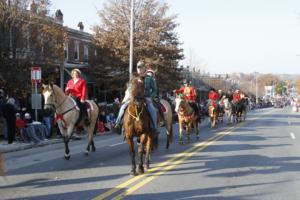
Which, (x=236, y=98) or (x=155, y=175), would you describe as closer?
(x=155, y=175)

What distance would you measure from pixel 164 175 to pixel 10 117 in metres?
10.3

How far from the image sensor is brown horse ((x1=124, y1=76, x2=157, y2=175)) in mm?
11180

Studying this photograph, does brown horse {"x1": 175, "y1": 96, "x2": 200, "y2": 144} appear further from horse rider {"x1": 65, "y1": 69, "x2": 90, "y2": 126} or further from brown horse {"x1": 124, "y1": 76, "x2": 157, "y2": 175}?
brown horse {"x1": 124, "y1": 76, "x2": 157, "y2": 175}

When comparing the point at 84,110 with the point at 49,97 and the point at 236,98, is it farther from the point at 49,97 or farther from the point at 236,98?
the point at 236,98

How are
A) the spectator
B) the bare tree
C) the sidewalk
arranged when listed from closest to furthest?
the sidewalk → the spectator → the bare tree

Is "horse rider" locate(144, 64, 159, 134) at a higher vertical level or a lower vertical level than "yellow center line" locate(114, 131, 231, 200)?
higher

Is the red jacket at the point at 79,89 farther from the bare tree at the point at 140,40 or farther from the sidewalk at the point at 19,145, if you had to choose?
the bare tree at the point at 140,40

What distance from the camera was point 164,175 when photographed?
1122cm

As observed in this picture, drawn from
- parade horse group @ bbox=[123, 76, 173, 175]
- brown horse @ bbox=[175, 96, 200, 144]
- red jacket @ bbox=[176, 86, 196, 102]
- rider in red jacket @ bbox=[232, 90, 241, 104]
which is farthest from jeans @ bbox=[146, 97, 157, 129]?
rider in red jacket @ bbox=[232, 90, 241, 104]

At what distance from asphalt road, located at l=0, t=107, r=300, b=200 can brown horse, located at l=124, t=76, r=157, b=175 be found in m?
0.52

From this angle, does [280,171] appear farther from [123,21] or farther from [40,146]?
[123,21]

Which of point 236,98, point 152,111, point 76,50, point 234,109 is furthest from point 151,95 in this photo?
point 76,50

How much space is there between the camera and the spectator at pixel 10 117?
64.8 feet

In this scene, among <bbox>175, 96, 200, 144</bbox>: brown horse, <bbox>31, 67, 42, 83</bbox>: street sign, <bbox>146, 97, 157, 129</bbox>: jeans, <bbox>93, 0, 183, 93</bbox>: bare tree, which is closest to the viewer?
<bbox>146, 97, 157, 129</bbox>: jeans
